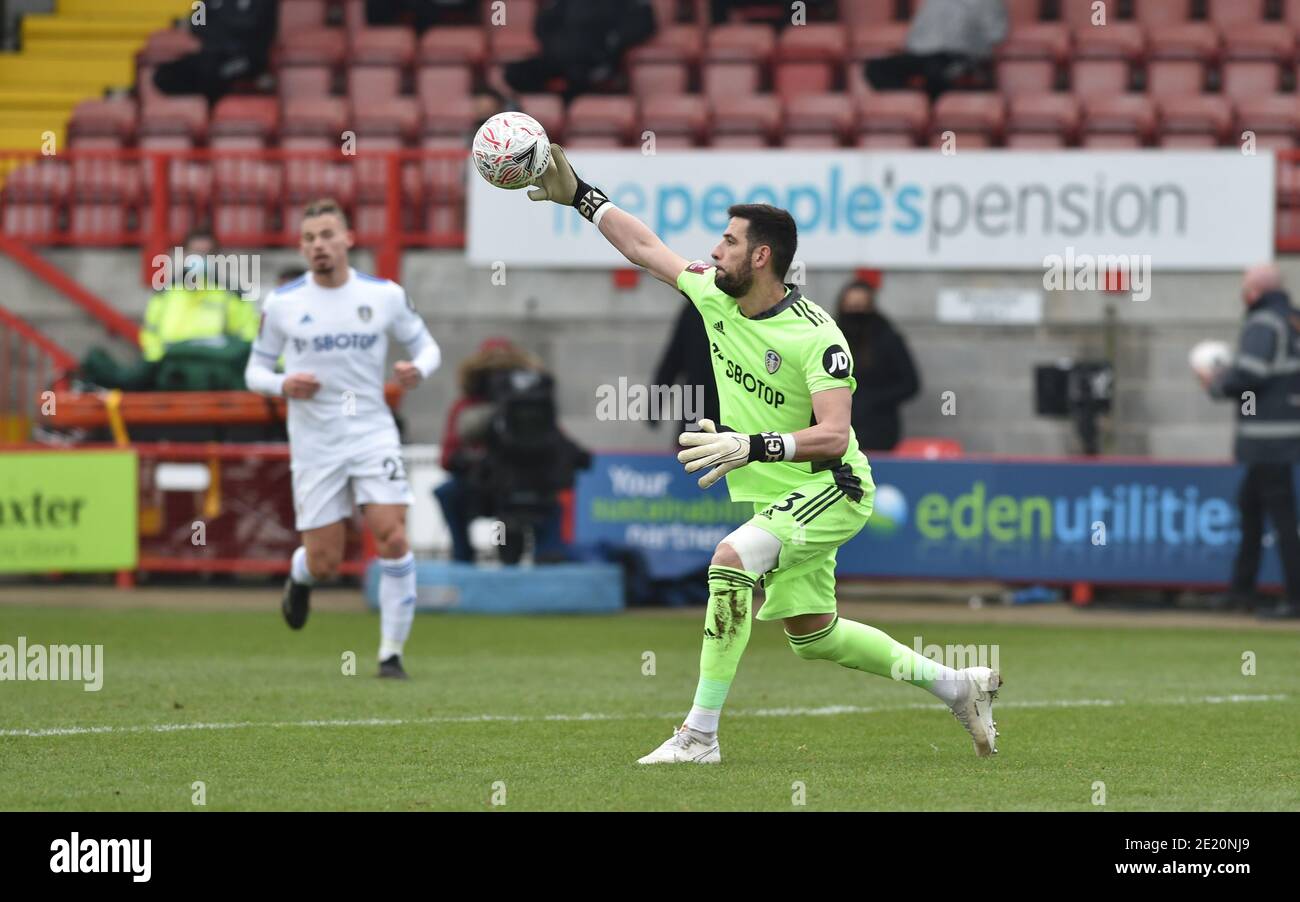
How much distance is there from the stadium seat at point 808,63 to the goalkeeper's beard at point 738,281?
511 inches

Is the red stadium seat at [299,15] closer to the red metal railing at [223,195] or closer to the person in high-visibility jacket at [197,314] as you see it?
the red metal railing at [223,195]

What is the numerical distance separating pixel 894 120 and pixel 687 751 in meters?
12.3

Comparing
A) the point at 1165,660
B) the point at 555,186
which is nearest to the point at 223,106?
the point at 1165,660

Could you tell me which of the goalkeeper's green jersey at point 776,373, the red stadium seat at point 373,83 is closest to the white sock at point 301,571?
the goalkeeper's green jersey at point 776,373

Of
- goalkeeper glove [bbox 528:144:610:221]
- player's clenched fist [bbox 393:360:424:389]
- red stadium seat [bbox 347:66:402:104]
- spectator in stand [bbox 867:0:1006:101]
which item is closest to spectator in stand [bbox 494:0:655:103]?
red stadium seat [bbox 347:66:402:104]

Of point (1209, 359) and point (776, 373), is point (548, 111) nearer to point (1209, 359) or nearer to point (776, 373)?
point (1209, 359)

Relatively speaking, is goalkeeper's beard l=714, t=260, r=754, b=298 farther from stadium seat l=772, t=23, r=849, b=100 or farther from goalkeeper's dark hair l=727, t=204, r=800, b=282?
stadium seat l=772, t=23, r=849, b=100

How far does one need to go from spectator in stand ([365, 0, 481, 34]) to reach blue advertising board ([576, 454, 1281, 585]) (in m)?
7.15

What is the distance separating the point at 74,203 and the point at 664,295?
5.50 meters

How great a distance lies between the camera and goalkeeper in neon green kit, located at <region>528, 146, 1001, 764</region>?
780 centimetres

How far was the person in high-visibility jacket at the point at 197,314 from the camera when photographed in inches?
677

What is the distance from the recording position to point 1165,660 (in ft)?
41.4

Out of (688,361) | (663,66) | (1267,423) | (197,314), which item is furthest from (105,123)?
(1267,423)
